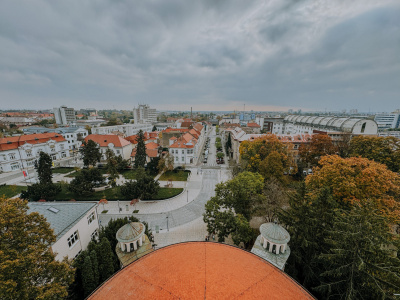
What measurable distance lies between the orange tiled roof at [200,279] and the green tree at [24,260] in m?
2.40

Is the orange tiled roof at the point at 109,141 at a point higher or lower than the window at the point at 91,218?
higher

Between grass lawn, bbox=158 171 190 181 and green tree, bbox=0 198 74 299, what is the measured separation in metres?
27.4

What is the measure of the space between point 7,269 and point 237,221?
14.7 meters

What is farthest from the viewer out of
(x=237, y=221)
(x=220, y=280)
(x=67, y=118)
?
(x=67, y=118)

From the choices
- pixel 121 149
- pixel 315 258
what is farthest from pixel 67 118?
pixel 315 258

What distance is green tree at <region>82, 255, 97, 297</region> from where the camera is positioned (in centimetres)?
1198

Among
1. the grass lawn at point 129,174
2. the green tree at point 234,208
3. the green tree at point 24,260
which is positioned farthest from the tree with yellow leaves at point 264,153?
the green tree at point 24,260

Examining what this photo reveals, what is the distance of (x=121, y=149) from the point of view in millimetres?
46844

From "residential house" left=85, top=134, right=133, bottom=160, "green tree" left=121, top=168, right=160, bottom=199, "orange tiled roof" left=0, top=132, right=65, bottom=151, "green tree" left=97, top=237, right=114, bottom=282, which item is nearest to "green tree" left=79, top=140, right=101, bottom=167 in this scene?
"residential house" left=85, top=134, right=133, bottom=160

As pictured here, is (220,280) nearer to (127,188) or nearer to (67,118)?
(127,188)

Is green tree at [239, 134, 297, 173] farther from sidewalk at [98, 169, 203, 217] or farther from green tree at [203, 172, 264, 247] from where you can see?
sidewalk at [98, 169, 203, 217]

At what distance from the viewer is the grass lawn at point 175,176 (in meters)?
36.8

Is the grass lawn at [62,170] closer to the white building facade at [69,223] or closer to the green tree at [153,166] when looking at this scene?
the green tree at [153,166]

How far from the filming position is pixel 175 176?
124 feet
